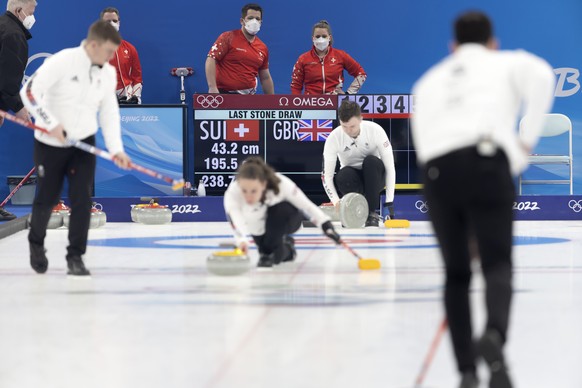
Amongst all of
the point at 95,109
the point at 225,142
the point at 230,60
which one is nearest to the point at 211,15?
the point at 230,60

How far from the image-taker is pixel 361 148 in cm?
892

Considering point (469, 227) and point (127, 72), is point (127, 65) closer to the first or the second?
point (127, 72)

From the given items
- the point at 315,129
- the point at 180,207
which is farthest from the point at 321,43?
the point at 180,207

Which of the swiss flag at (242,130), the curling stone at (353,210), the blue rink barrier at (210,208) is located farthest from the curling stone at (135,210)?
the curling stone at (353,210)

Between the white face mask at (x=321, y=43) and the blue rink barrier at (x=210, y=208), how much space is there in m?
1.74

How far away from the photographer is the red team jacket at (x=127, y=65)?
1084cm

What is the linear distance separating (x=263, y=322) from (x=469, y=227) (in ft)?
Result: 4.52

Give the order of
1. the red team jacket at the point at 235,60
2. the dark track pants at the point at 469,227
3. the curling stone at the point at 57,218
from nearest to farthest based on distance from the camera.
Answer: the dark track pants at the point at 469,227, the curling stone at the point at 57,218, the red team jacket at the point at 235,60

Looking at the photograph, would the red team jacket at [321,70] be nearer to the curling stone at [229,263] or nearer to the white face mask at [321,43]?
the white face mask at [321,43]

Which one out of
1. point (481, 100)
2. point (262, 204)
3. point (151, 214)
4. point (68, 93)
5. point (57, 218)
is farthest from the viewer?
point (151, 214)

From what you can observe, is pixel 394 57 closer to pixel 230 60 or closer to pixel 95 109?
pixel 230 60

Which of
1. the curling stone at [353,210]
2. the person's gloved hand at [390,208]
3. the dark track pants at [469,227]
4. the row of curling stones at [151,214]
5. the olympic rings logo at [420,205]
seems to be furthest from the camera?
the olympic rings logo at [420,205]

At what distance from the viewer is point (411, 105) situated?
33.0ft

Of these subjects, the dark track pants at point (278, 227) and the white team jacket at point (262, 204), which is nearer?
the white team jacket at point (262, 204)
